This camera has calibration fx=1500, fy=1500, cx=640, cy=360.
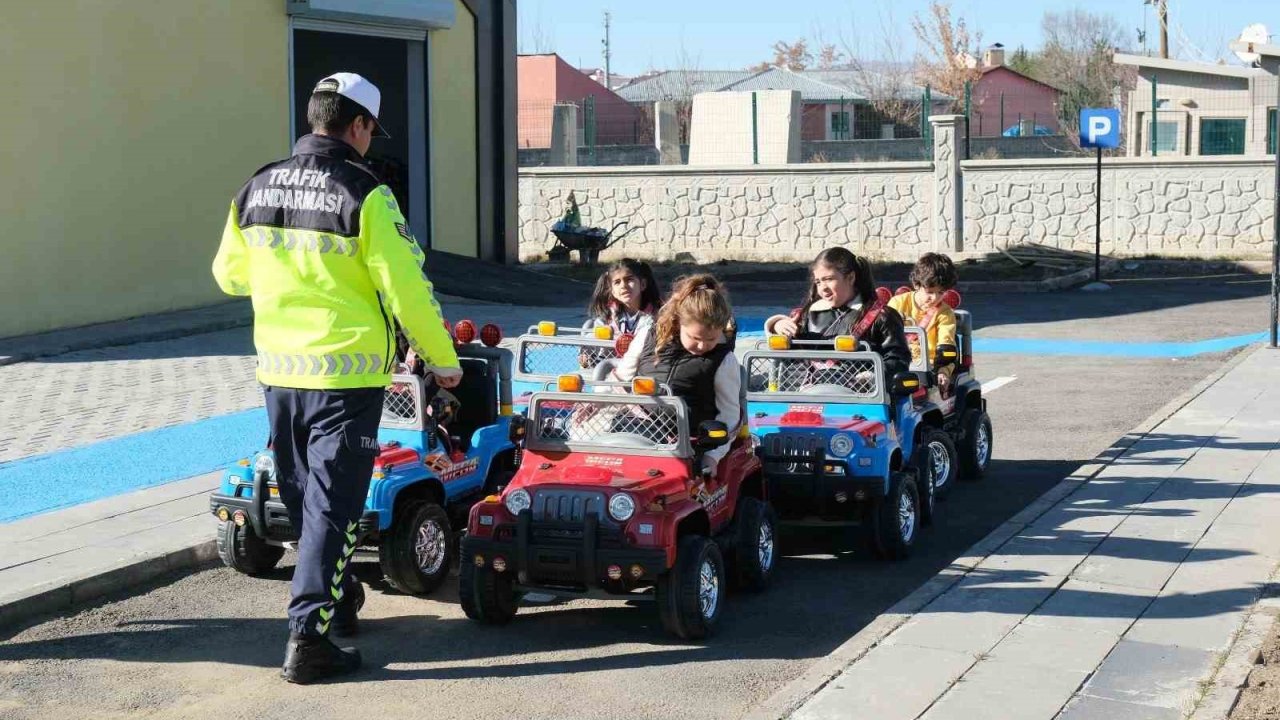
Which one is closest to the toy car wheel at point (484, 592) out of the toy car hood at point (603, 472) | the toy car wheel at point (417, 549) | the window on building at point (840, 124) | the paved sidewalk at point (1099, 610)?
the toy car hood at point (603, 472)

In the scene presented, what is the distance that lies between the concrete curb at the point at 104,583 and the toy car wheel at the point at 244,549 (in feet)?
1.25

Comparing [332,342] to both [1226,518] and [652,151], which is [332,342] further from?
[652,151]

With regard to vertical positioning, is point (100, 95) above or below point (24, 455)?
above

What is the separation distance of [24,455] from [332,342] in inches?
221

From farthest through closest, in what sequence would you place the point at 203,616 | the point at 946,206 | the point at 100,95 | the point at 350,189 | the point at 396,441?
the point at 946,206
the point at 100,95
the point at 396,441
the point at 203,616
the point at 350,189

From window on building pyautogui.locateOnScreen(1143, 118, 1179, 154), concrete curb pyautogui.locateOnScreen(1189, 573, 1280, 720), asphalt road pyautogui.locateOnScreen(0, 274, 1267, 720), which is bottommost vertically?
asphalt road pyautogui.locateOnScreen(0, 274, 1267, 720)

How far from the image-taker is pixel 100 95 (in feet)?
58.5

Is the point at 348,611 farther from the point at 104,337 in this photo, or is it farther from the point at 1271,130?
the point at 1271,130

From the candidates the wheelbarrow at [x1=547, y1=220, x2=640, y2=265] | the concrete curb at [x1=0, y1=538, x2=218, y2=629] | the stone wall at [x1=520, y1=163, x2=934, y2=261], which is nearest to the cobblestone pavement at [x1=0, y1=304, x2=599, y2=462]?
the concrete curb at [x1=0, y1=538, x2=218, y2=629]

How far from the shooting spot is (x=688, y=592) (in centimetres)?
641

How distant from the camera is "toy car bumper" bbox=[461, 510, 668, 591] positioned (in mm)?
6289

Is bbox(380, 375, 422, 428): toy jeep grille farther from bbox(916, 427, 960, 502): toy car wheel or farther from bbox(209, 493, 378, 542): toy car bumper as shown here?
bbox(916, 427, 960, 502): toy car wheel

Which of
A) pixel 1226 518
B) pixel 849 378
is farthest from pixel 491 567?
pixel 1226 518

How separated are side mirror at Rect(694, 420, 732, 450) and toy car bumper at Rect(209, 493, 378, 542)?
154 cm
